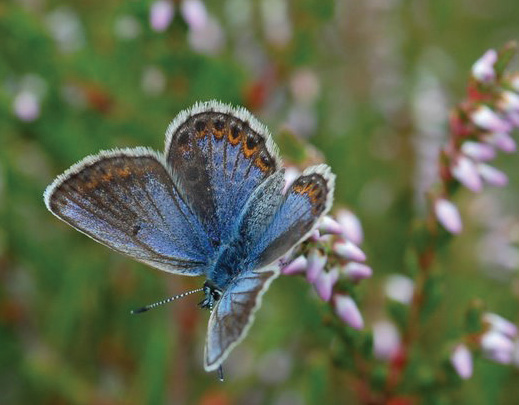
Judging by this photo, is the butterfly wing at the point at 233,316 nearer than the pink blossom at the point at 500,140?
Yes

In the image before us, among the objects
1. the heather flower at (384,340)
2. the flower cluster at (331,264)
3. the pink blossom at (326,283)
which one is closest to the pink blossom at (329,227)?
the flower cluster at (331,264)

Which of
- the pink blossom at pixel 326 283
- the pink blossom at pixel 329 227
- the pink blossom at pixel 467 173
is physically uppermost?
the pink blossom at pixel 329 227

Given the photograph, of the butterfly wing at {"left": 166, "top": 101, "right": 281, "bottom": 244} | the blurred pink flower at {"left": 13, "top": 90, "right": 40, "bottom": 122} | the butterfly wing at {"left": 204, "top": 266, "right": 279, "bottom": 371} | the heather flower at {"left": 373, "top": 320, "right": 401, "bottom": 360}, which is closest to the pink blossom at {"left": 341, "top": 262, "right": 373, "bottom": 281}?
the butterfly wing at {"left": 204, "top": 266, "right": 279, "bottom": 371}

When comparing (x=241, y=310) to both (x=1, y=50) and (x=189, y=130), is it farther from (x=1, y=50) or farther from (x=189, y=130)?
(x=1, y=50)

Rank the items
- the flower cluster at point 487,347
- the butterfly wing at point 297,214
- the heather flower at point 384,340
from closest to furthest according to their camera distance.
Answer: the butterfly wing at point 297,214 → the flower cluster at point 487,347 → the heather flower at point 384,340

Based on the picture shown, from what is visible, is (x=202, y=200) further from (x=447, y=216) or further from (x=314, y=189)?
(x=447, y=216)

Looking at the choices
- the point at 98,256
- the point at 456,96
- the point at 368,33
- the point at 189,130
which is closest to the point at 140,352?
the point at 98,256

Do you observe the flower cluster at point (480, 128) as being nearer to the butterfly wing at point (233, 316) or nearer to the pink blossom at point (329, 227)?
the pink blossom at point (329, 227)
